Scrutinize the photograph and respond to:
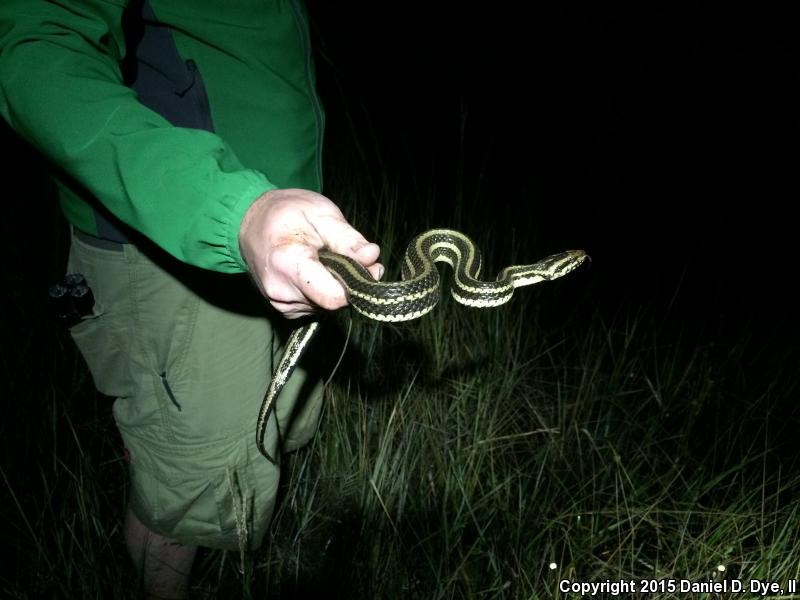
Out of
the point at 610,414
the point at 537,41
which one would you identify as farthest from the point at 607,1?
the point at 610,414

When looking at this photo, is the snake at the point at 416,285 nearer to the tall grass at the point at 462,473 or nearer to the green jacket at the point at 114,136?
the green jacket at the point at 114,136

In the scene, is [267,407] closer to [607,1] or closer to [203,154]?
[203,154]

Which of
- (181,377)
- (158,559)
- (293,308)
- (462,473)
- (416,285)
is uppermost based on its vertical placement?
(293,308)

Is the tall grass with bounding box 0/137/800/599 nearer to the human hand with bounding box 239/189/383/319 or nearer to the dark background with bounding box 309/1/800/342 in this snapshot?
Answer: the dark background with bounding box 309/1/800/342

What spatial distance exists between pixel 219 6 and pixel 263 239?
1.03m

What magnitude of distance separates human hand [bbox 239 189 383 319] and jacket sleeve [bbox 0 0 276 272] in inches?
2.1

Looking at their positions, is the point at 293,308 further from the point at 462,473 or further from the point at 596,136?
the point at 596,136

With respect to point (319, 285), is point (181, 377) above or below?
below

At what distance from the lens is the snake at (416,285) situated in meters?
1.90

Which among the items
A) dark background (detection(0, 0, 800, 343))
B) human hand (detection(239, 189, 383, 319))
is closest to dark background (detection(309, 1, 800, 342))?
dark background (detection(0, 0, 800, 343))

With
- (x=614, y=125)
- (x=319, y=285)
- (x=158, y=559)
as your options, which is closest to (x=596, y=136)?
(x=614, y=125)

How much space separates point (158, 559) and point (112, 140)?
6.55ft

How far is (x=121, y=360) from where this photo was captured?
2326mm

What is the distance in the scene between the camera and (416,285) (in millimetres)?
2238
